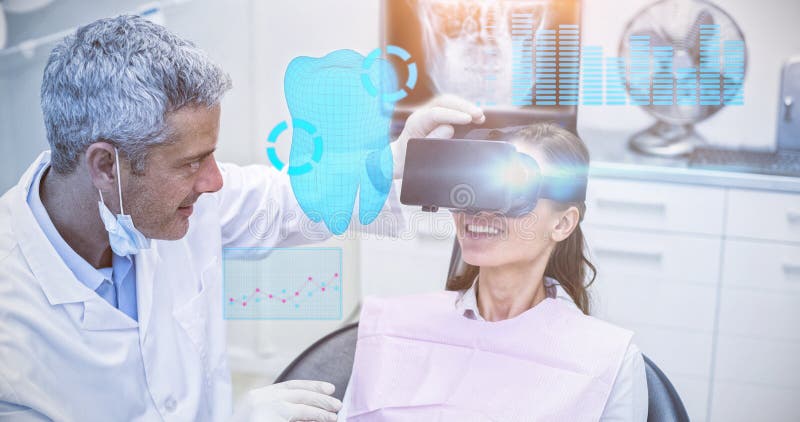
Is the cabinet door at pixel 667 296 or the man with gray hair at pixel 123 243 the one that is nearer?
the man with gray hair at pixel 123 243

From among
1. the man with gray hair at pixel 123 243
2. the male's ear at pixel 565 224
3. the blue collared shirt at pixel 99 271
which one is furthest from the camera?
the male's ear at pixel 565 224

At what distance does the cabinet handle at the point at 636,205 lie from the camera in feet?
4.92

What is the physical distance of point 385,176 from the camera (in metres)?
1.45

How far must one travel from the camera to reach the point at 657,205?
1.50 m

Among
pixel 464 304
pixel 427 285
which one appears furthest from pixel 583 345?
pixel 427 285

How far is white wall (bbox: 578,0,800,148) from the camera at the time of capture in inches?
52.8

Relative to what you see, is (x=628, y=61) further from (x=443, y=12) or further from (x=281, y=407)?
(x=281, y=407)

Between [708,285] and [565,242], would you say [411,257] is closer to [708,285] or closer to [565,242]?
[565,242]

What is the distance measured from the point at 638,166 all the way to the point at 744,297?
0.34m

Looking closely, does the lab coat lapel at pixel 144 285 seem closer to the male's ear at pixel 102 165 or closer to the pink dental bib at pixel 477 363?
the male's ear at pixel 102 165

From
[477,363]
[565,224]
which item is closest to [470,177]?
[565,224]
